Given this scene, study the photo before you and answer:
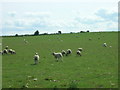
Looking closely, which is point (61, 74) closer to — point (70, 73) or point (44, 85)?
point (70, 73)

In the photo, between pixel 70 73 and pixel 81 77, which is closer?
pixel 81 77

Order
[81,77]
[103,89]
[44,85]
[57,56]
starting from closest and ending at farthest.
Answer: [103,89], [44,85], [81,77], [57,56]

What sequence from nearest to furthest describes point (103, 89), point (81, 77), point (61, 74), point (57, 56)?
point (103, 89) → point (81, 77) → point (61, 74) → point (57, 56)

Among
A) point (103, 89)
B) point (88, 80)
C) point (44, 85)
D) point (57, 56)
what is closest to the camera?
point (103, 89)

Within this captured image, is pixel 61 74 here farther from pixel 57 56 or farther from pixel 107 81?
pixel 57 56

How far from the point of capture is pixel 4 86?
16.6 meters

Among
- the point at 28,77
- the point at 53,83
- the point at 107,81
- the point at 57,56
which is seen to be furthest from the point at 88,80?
the point at 57,56

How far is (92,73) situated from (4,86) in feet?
23.5

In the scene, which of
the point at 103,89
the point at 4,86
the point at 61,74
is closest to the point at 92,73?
the point at 61,74

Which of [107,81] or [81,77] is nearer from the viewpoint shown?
[107,81]

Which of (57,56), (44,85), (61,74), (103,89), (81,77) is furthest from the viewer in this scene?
(57,56)

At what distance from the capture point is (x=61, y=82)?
1733cm

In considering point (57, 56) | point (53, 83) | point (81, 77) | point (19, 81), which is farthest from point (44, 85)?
point (57, 56)

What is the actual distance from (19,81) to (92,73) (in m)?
5.77
